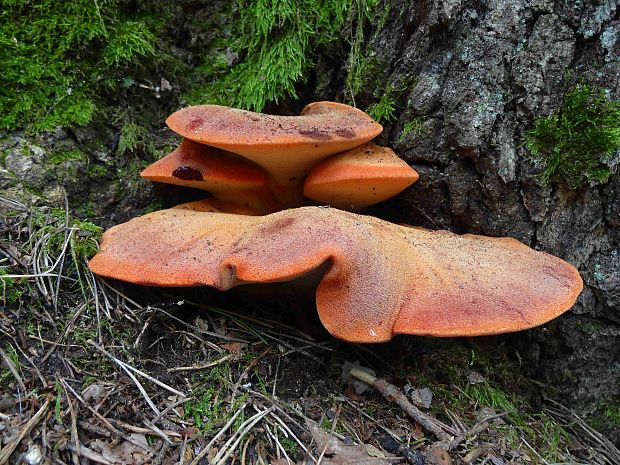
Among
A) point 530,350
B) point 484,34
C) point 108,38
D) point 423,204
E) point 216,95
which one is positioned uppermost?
point 484,34

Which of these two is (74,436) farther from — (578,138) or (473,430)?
(578,138)

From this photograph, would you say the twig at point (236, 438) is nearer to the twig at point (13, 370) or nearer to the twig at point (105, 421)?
the twig at point (105, 421)

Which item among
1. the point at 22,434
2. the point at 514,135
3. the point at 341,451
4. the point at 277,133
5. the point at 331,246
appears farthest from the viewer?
the point at 514,135

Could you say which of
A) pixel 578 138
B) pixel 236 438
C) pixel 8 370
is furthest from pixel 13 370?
pixel 578 138

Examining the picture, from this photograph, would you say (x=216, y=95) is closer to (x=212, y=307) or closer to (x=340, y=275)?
(x=212, y=307)

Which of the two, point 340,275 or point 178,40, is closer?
point 340,275

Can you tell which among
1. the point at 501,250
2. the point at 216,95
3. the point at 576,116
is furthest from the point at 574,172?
the point at 216,95

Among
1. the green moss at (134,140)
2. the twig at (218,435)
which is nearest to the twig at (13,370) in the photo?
the twig at (218,435)
